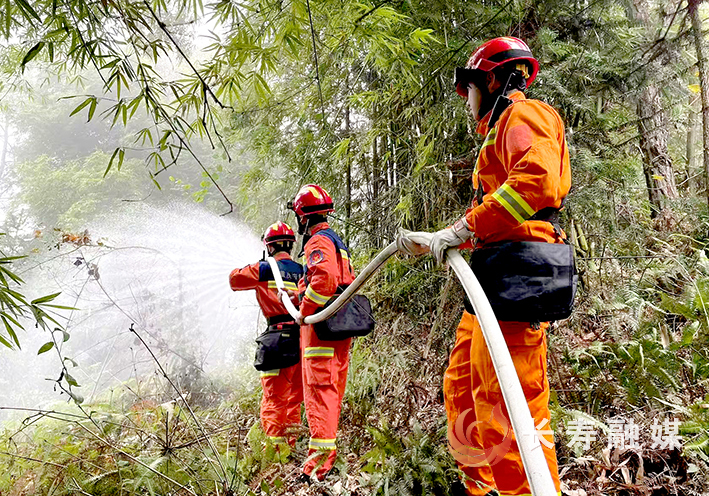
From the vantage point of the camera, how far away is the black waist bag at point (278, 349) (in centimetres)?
439

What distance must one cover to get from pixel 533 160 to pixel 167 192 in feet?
73.3

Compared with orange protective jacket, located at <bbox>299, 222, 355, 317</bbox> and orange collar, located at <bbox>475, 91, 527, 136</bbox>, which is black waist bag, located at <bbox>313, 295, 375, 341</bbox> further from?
orange collar, located at <bbox>475, 91, 527, 136</bbox>

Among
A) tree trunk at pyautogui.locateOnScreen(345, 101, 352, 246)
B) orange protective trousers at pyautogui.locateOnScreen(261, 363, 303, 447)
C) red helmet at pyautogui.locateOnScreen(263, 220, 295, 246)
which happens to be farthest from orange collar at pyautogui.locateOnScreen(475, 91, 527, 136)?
tree trunk at pyautogui.locateOnScreen(345, 101, 352, 246)

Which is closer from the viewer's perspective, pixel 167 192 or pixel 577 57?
pixel 577 57

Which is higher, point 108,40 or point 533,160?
point 108,40

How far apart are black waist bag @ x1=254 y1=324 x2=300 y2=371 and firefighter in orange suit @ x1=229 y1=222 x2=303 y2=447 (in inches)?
4.0

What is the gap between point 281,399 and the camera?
4.47 meters

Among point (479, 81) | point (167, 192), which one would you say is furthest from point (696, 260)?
point (167, 192)

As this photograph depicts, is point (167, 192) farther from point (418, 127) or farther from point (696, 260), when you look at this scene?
point (696, 260)

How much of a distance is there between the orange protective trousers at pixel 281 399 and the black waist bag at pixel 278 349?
121 millimetres

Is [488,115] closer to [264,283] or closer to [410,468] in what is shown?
[410,468]

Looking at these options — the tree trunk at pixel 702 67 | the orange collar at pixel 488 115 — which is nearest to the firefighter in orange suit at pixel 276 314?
the orange collar at pixel 488 115

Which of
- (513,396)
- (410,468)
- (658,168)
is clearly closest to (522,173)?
(513,396)

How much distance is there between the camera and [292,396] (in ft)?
14.8
